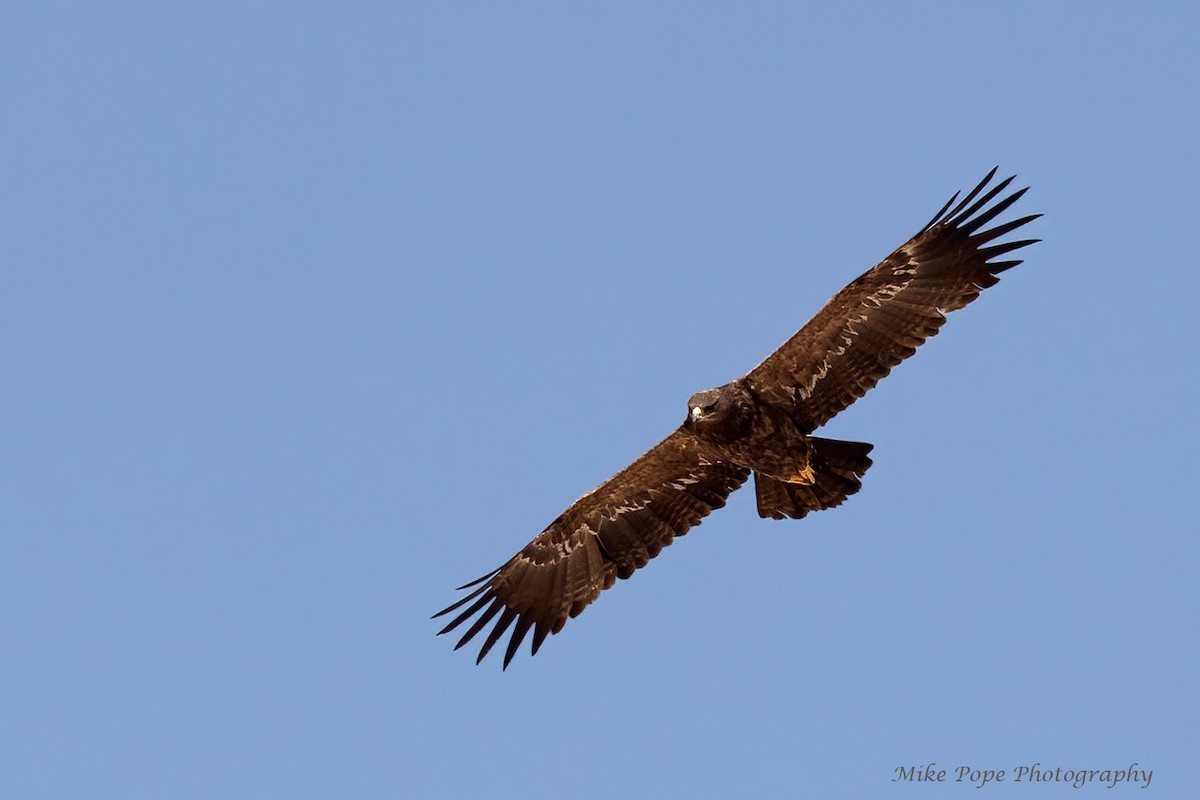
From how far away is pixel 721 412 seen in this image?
15.8 meters

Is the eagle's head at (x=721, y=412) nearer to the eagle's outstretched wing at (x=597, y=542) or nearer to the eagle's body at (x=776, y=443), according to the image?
the eagle's body at (x=776, y=443)

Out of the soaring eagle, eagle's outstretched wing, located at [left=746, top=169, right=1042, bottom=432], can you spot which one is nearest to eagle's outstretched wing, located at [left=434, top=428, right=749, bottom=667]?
the soaring eagle

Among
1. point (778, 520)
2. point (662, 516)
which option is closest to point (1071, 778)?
point (778, 520)

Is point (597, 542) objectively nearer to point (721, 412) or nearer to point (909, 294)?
point (721, 412)

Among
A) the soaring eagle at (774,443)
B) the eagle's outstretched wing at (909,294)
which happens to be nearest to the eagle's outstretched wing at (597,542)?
the soaring eagle at (774,443)

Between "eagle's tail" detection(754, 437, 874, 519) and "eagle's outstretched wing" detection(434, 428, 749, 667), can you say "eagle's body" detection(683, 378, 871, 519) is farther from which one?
"eagle's outstretched wing" detection(434, 428, 749, 667)

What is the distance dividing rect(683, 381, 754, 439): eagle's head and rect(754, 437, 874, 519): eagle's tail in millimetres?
738

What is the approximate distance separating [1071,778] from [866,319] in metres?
4.76

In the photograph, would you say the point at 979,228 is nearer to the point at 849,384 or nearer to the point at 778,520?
the point at 849,384

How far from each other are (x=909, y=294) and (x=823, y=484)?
83.5 inches

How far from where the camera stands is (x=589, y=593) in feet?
56.3

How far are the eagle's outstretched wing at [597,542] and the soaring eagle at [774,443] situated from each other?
11 mm

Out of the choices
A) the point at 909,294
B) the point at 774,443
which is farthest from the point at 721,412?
the point at 909,294

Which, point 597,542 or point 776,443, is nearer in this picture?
point 776,443
